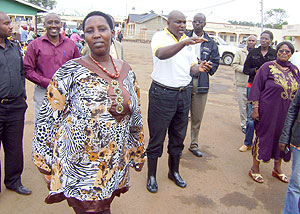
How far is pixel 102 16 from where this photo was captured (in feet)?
6.95

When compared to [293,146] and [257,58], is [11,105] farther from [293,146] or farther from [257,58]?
[257,58]

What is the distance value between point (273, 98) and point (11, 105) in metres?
3.22

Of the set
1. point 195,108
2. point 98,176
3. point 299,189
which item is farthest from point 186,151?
point 98,176

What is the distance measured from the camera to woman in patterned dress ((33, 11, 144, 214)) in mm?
1979

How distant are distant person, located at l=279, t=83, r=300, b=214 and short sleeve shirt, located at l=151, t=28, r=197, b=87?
1213 mm

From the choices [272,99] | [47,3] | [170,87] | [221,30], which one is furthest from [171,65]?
[47,3]

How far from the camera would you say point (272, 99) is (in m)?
3.78

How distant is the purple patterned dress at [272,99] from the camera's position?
3.72 m

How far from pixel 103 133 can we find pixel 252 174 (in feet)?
9.73

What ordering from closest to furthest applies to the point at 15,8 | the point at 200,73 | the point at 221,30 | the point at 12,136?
the point at 12,136
the point at 200,73
the point at 15,8
the point at 221,30

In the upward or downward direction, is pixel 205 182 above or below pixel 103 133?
below

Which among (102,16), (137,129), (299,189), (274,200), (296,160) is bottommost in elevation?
(274,200)

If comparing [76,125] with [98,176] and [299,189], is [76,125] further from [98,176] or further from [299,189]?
[299,189]

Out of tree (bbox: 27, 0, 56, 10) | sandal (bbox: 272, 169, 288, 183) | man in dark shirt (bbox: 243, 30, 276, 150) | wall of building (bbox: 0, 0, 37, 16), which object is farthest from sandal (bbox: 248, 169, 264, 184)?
tree (bbox: 27, 0, 56, 10)
